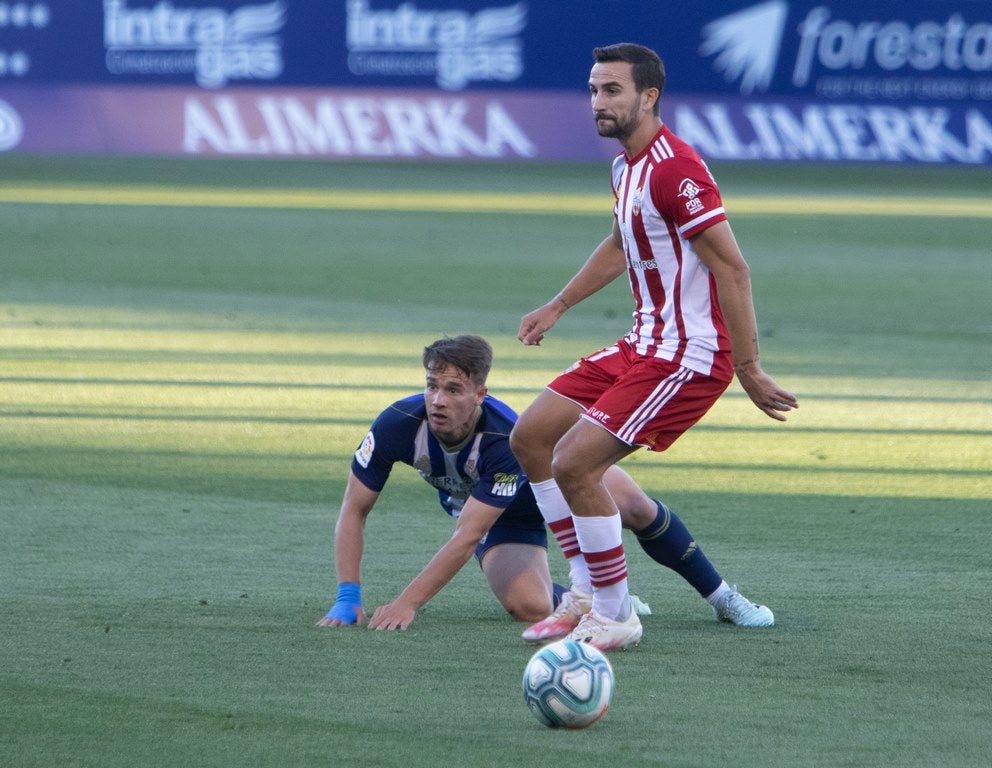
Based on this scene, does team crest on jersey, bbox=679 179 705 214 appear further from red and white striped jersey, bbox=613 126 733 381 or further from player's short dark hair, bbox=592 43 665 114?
player's short dark hair, bbox=592 43 665 114

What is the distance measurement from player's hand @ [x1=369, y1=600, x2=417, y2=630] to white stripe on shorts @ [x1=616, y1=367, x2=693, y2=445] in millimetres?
959

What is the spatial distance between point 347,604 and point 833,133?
98.0ft

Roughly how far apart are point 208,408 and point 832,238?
13.8m

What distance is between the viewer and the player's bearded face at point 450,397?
20.0 ft

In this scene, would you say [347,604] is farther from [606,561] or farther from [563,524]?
[606,561]

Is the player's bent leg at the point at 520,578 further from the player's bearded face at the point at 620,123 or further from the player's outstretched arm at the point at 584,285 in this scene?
the player's bearded face at the point at 620,123

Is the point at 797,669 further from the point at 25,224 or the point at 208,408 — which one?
the point at 25,224

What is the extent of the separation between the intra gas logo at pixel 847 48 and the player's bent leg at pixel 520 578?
2922cm

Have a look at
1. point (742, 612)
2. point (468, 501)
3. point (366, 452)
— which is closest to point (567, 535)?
point (468, 501)

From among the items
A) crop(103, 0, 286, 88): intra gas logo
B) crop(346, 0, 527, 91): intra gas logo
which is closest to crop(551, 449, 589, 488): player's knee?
crop(346, 0, 527, 91): intra gas logo

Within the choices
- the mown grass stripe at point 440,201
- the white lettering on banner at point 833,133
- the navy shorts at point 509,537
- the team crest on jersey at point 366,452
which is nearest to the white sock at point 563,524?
the navy shorts at point 509,537

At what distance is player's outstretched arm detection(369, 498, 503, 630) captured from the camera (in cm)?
611

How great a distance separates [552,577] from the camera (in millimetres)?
7133

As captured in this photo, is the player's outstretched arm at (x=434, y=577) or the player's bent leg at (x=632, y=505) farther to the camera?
the player's bent leg at (x=632, y=505)
